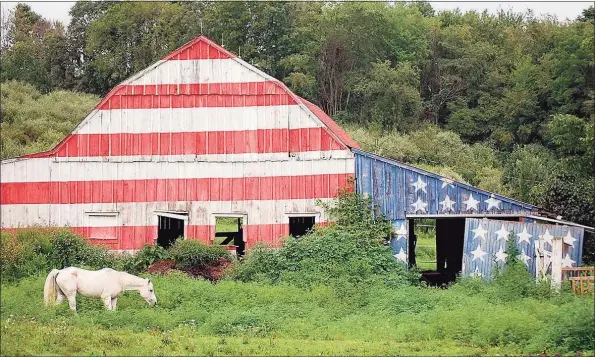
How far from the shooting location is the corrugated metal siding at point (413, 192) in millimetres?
27516

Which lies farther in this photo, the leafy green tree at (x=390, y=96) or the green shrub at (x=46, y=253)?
the leafy green tree at (x=390, y=96)

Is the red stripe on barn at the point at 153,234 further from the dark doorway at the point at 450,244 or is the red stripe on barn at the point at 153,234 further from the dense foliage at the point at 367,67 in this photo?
the dense foliage at the point at 367,67

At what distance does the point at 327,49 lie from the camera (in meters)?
59.7

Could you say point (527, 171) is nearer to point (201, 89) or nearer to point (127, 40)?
point (201, 89)

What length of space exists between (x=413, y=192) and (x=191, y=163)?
6593 millimetres

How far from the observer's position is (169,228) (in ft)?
101

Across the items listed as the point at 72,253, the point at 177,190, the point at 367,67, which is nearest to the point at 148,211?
the point at 177,190

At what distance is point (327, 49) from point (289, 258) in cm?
3445

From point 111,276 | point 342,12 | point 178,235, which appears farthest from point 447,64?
point 111,276

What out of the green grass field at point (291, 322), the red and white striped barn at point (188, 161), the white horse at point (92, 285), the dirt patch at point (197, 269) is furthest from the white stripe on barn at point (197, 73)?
the white horse at point (92, 285)

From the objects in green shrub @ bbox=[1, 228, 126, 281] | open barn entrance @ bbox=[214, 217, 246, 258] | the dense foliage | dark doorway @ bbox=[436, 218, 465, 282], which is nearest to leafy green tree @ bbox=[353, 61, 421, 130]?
the dense foliage

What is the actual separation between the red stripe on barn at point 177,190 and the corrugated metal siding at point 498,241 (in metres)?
4.25

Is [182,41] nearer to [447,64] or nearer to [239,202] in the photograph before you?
[447,64]

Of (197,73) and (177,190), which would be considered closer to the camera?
(177,190)
